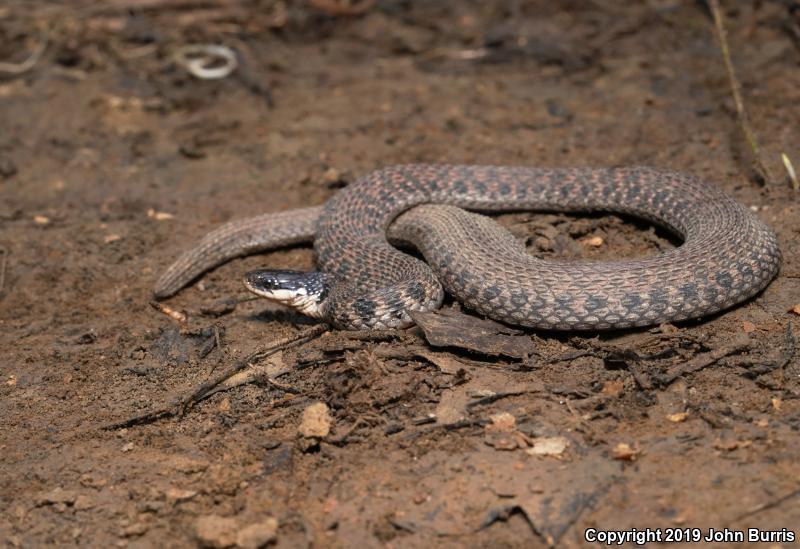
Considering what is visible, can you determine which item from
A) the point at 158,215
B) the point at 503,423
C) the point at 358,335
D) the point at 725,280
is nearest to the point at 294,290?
the point at 358,335

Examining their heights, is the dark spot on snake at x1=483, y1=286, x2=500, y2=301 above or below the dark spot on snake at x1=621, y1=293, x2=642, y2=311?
below

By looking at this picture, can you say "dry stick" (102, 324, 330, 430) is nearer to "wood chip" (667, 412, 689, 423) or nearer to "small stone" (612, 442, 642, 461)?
"small stone" (612, 442, 642, 461)

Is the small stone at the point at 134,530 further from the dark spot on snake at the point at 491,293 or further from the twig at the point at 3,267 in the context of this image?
the twig at the point at 3,267

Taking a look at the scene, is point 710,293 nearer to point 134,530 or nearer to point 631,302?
point 631,302

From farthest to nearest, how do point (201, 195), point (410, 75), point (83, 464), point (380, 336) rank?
point (410, 75)
point (201, 195)
point (380, 336)
point (83, 464)

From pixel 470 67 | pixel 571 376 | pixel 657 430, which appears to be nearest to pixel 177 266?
pixel 571 376

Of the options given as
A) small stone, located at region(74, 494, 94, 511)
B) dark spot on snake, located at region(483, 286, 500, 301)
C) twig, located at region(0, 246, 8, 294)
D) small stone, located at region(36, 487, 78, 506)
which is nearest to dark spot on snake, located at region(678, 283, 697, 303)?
dark spot on snake, located at region(483, 286, 500, 301)

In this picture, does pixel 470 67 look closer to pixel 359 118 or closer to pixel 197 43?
pixel 359 118
